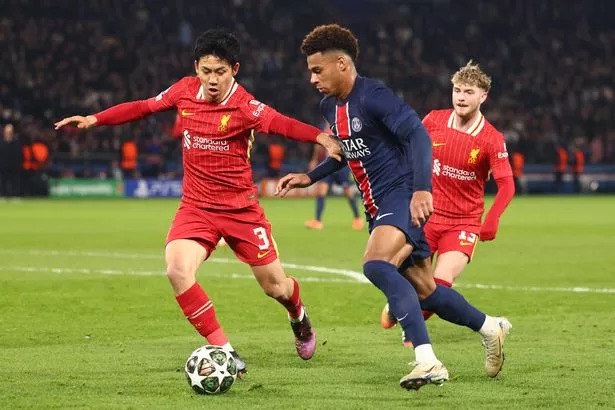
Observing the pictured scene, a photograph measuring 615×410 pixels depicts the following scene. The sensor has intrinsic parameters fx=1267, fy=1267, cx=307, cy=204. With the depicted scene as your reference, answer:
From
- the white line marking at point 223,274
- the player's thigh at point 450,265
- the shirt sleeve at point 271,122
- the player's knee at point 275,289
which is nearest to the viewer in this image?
the shirt sleeve at point 271,122

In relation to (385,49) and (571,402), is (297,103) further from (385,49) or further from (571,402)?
(571,402)

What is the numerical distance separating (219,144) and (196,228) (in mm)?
564

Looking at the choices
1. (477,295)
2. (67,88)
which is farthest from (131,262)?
(67,88)

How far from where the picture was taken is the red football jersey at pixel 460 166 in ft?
30.3

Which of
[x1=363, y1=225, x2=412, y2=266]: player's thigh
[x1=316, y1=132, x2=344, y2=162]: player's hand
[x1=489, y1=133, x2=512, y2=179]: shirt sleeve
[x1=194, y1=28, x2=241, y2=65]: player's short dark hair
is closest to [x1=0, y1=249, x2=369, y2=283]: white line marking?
[x1=489, y1=133, x2=512, y2=179]: shirt sleeve

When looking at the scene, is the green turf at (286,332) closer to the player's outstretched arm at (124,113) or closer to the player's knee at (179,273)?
the player's knee at (179,273)

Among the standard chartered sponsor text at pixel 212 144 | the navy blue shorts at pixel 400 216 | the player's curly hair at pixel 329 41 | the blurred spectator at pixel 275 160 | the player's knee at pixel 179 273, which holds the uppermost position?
the player's curly hair at pixel 329 41

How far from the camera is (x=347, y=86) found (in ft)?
23.9

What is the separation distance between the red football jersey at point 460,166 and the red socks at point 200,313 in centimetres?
249

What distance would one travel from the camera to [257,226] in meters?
8.02

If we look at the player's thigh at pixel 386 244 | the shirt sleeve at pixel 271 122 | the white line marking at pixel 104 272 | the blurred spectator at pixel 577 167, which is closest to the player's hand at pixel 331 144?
the shirt sleeve at pixel 271 122

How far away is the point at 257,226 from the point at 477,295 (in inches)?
178

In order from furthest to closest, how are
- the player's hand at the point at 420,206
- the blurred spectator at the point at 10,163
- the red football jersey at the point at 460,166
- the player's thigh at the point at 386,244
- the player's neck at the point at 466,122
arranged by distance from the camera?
the blurred spectator at the point at 10,163 → the player's neck at the point at 466,122 → the red football jersey at the point at 460,166 → the player's thigh at the point at 386,244 → the player's hand at the point at 420,206

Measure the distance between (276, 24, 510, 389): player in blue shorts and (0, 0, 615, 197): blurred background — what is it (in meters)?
25.4
